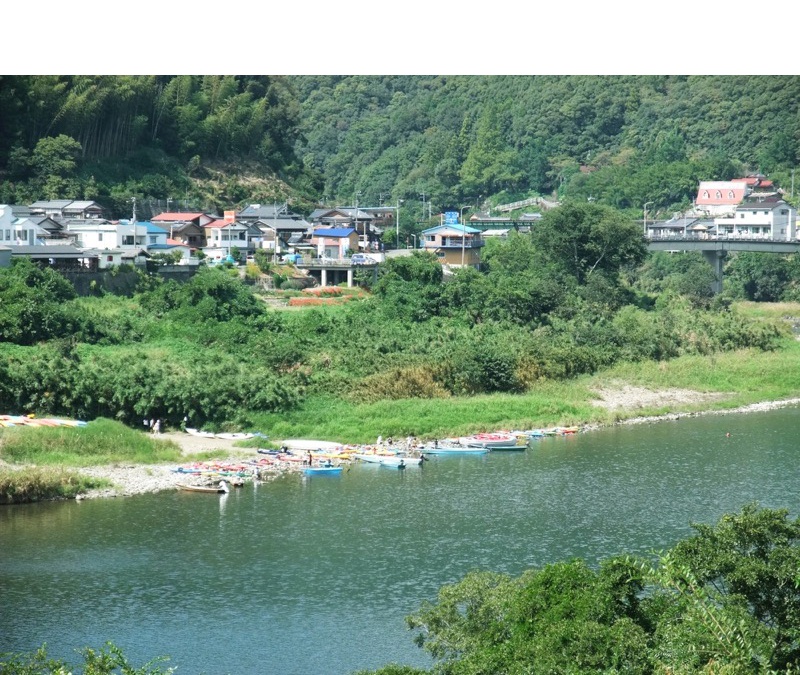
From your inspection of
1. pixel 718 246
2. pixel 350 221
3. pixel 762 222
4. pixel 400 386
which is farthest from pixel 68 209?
pixel 762 222

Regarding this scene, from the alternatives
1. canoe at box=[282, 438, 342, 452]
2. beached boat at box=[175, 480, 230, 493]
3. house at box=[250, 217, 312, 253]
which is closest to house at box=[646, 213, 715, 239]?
house at box=[250, 217, 312, 253]

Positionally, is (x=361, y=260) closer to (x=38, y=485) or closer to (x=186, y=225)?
(x=186, y=225)

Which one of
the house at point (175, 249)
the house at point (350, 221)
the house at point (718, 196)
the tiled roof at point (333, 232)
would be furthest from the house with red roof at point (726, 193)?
the house at point (175, 249)

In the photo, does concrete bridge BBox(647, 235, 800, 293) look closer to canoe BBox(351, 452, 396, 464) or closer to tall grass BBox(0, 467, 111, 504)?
canoe BBox(351, 452, 396, 464)

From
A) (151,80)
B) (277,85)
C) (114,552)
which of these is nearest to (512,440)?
(114,552)

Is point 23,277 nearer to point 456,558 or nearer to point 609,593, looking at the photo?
point 456,558

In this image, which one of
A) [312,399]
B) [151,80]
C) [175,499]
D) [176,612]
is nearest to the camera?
[176,612]
